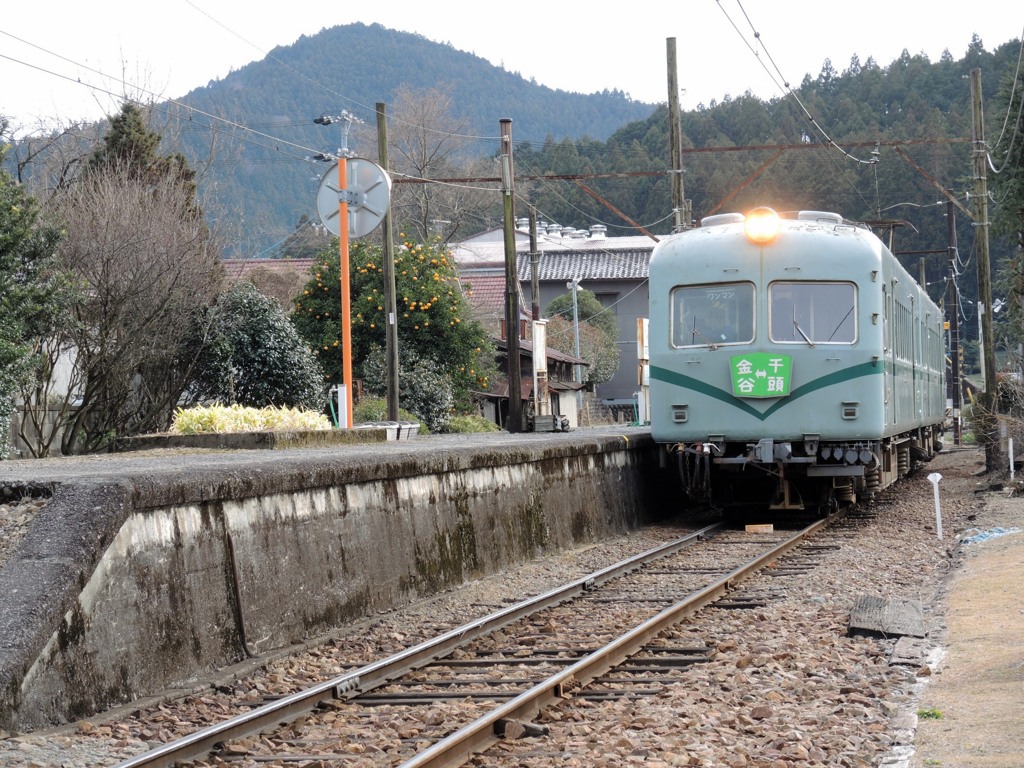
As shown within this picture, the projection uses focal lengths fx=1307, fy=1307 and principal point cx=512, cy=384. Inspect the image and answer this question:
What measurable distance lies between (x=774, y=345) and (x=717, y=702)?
802cm

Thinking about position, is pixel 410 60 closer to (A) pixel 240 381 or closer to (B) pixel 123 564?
(A) pixel 240 381

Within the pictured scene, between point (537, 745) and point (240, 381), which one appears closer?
point (537, 745)

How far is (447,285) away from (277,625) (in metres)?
23.3

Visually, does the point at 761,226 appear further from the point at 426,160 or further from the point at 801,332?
the point at 426,160

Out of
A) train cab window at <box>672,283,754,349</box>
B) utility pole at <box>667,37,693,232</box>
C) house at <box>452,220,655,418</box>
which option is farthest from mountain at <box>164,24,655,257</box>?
train cab window at <box>672,283,754,349</box>

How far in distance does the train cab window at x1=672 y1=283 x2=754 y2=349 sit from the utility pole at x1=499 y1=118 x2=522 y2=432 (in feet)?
29.8

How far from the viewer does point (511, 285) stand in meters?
23.0

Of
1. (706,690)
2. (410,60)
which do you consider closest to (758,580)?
(706,690)

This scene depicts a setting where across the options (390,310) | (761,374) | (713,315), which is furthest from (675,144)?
(761,374)

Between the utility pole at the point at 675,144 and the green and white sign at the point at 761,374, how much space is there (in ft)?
28.4

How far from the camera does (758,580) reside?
33.7 feet

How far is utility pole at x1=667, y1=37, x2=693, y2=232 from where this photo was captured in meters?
22.5

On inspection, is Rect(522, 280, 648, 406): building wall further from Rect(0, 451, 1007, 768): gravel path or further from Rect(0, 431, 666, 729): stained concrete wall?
Rect(0, 451, 1007, 768): gravel path

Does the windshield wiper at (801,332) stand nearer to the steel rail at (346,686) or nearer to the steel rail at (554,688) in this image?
the steel rail at (554,688)
